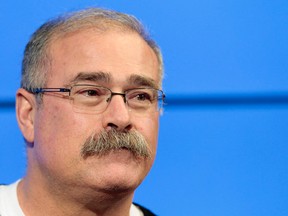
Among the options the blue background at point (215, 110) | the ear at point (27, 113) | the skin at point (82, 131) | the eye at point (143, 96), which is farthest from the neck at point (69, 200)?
the blue background at point (215, 110)

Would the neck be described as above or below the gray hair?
below

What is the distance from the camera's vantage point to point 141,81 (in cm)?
131

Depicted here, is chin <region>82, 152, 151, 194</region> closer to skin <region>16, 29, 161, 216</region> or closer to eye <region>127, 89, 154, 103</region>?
skin <region>16, 29, 161, 216</region>

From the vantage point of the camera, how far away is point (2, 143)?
1.62 metres

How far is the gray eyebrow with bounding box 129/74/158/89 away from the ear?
0.23 metres

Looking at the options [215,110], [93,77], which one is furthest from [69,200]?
[215,110]

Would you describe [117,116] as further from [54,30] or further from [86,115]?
[54,30]

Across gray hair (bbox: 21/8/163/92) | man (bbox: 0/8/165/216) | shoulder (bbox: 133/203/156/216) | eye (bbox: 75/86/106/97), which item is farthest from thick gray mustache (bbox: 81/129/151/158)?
shoulder (bbox: 133/203/156/216)

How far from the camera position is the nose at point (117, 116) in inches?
47.2

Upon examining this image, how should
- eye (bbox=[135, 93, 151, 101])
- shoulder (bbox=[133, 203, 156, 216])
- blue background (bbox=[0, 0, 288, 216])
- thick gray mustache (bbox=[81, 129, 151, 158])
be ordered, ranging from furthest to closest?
1. blue background (bbox=[0, 0, 288, 216])
2. shoulder (bbox=[133, 203, 156, 216])
3. eye (bbox=[135, 93, 151, 101])
4. thick gray mustache (bbox=[81, 129, 151, 158])

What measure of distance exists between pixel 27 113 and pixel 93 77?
0.19 m

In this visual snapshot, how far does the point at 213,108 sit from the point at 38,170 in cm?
59

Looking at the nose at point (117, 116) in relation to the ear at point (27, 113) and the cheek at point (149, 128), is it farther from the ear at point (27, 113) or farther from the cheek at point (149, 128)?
the ear at point (27, 113)

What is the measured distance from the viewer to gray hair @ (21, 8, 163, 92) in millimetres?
1328
